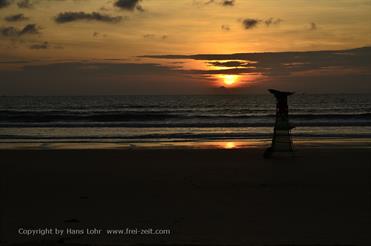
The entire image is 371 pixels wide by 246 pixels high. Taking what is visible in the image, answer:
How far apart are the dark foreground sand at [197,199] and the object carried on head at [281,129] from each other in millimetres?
464

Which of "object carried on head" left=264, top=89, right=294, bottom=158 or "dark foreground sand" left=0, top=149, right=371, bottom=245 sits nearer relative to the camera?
"dark foreground sand" left=0, top=149, right=371, bottom=245

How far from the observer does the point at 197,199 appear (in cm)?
814

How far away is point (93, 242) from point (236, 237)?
5.55ft

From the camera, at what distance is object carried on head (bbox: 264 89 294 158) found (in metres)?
13.4

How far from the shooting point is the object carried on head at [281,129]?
43.9 feet

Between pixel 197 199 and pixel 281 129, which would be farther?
pixel 281 129

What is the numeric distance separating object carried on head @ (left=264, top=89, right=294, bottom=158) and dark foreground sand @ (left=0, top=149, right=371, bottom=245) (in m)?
0.46

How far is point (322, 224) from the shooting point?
660cm

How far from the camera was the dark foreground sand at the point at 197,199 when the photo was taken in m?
6.17

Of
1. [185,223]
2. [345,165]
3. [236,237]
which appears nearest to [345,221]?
[236,237]

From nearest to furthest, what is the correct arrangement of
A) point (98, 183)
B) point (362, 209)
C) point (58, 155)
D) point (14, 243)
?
point (14, 243) → point (362, 209) → point (98, 183) → point (58, 155)

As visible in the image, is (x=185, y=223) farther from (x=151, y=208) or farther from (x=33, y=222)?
(x=33, y=222)

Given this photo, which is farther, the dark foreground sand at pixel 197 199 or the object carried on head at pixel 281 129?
the object carried on head at pixel 281 129

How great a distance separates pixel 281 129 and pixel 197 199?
A: 6004mm
